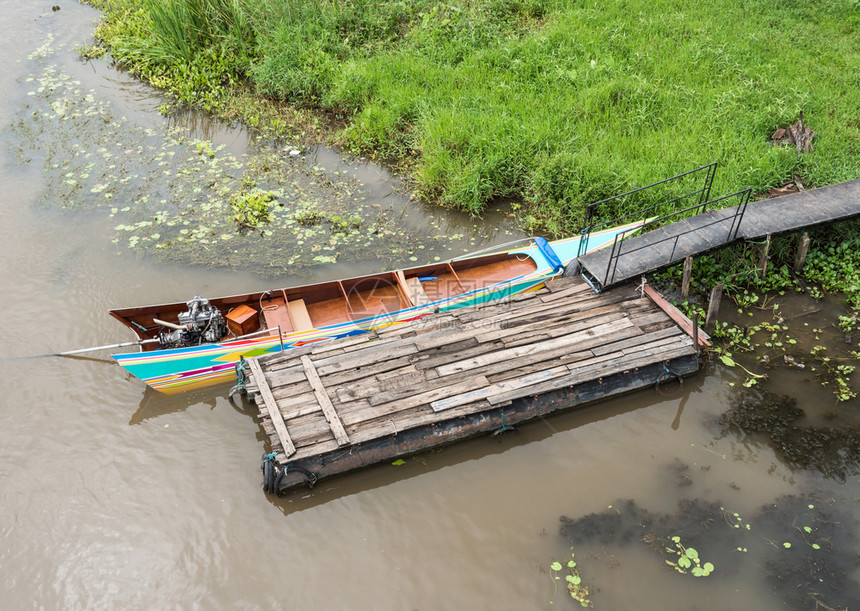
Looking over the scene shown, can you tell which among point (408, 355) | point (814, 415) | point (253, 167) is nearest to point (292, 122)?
point (253, 167)

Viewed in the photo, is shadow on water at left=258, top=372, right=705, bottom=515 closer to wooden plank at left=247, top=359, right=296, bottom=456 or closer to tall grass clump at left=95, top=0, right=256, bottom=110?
wooden plank at left=247, top=359, right=296, bottom=456

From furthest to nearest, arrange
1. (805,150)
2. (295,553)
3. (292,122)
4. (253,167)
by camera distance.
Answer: (292,122)
(253,167)
(805,150)
(295,553)

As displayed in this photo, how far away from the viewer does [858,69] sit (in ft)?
45.3

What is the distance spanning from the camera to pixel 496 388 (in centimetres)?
829

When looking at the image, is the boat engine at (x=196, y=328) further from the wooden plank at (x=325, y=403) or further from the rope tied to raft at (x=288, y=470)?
the rope tied to raft at (x=288, y=470)

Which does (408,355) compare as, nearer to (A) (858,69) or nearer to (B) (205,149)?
(B) (205,149)

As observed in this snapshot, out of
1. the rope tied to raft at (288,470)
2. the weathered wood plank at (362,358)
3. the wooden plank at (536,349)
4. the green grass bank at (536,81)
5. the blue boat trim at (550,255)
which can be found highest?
the green grass bank at (536,81)

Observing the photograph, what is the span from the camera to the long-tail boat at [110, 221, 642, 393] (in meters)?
8.75

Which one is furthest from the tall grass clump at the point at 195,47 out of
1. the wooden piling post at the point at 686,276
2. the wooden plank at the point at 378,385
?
the wooden piling post at the point at 686,276

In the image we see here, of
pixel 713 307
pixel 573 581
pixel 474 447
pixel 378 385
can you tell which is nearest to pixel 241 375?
pixel 378 385

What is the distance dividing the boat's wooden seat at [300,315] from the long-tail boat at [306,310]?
16 mm

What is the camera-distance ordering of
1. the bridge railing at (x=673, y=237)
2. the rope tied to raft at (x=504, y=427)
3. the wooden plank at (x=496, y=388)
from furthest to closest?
1. the bridge railing at (x=673, y=237)
2. the rope tied to raft at (x=504, y=427)
3. the wooden plank at (x=496, y=388)

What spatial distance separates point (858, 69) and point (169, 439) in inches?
663

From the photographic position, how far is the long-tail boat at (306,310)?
8.75 metres
